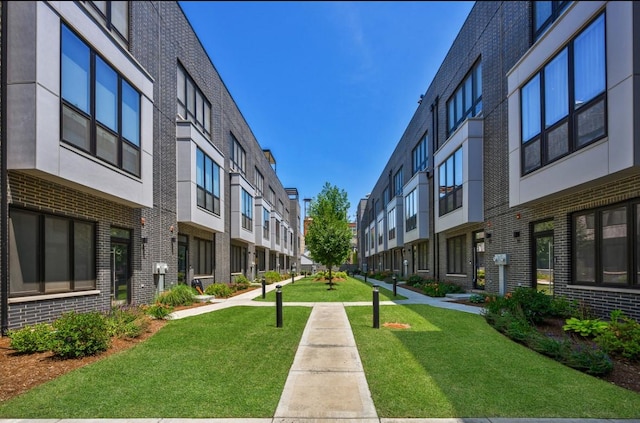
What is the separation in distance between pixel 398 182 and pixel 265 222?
11570 millimetres

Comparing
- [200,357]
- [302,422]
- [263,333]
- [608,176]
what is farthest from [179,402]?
[608,176]

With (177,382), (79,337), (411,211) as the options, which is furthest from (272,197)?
(177,382)

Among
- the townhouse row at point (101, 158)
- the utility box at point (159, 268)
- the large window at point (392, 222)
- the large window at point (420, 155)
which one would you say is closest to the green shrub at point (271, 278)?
the townhouse row at point (101, 158)

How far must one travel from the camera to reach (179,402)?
4.76m

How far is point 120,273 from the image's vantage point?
11.8m

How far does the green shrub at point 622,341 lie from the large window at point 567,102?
3.73 m

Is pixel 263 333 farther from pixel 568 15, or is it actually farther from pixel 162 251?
pixel 568 15

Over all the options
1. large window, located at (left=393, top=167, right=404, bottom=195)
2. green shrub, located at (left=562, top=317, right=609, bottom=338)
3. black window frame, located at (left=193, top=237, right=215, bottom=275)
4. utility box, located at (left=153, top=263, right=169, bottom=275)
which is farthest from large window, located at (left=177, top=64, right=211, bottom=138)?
large window, located at (left=393, top=167, right=404, bottom=195)

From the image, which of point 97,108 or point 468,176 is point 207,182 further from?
point 468,176

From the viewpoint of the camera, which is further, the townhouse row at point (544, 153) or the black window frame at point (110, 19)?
the black window frame at point (110, 19)

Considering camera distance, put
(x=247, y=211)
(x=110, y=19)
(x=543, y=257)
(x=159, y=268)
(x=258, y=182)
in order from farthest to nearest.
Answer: (x=258, y=182) → (x=247, y=211) → (x=159, y=268) → (x=543, y=257) → (x=110, y=19)

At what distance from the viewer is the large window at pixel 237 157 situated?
2435 centimetres

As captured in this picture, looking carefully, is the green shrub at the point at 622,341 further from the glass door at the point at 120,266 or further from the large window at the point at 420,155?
the large window at the point at 420,155

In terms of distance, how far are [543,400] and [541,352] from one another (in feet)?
7.87
